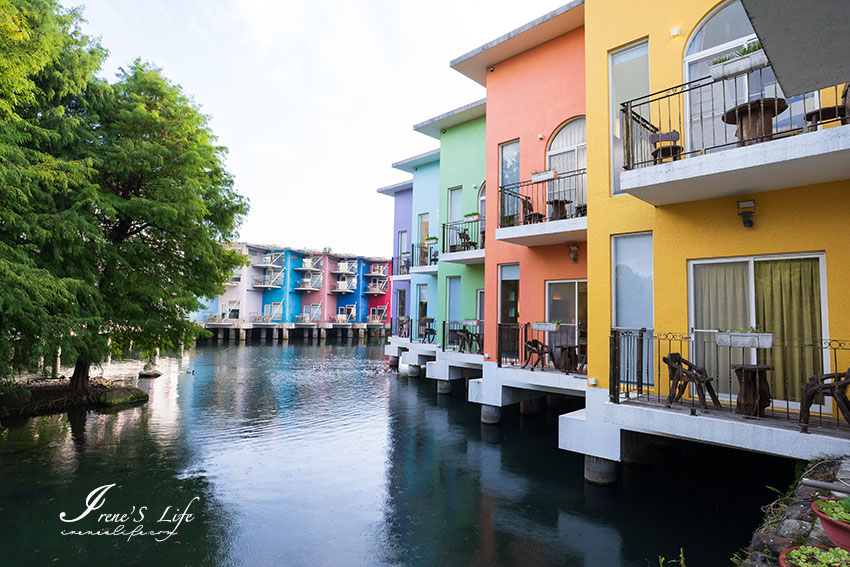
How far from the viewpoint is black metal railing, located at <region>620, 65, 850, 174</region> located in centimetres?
600

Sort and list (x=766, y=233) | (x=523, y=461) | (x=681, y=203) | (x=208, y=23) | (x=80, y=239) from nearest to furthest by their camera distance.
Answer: (x=766, y=233) < (x=681, y=203) < (x=523, y=461) < (x=80, y=239) < (x=208, y=23)

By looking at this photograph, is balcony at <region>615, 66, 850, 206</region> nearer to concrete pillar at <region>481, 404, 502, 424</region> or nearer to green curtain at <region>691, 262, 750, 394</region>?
green curtain at <region>691, 262, 750, 394</region>

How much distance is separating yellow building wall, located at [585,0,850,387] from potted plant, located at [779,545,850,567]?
165 inches

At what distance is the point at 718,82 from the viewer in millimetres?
6910

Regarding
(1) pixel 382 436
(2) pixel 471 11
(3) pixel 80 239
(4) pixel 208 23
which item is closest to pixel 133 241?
(3) pixel 80 239

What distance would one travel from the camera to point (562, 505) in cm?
670

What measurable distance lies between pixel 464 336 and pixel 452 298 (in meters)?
2.57

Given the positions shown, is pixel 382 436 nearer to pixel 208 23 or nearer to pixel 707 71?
pixel 707 71

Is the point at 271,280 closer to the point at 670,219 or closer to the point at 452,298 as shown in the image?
the point at 452,298

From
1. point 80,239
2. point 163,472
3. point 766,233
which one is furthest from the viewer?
point 80,239

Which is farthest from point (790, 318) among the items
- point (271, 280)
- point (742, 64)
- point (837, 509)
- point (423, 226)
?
point (271, 280)

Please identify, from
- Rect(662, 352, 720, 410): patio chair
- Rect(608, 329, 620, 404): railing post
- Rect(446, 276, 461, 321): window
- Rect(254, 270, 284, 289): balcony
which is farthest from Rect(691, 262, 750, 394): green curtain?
Rect(254, 270, 284, 289): balcony

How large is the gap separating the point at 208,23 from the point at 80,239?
2406cm

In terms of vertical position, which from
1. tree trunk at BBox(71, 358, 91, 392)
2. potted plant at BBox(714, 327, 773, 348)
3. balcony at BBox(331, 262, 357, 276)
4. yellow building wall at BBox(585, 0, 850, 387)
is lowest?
tree trunk at BBox(71, 358, 91, 392)
